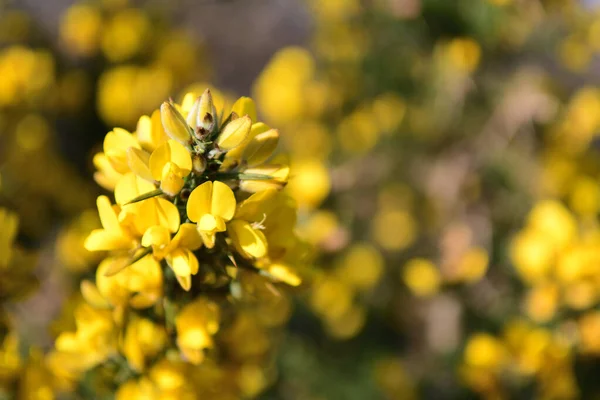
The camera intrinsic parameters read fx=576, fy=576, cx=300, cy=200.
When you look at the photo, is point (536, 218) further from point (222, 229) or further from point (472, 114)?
point (222, 229)

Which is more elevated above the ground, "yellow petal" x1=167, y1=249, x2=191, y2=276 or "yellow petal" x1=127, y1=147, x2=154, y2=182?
"yellow petal" x1=127, y1=147, x2=154, y2=182

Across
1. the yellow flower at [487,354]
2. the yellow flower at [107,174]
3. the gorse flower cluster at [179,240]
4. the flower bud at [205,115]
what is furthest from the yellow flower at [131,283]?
the yellow flower at [487,354]

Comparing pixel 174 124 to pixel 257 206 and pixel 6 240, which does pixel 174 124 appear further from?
pixel 6 240

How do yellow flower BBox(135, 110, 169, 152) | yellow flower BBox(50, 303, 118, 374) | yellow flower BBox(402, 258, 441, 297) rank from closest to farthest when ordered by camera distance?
yellow flower BBox(135, 110, 169, 152) < yellow flower BBox(50, 303, 118, 374) < yellow flower BBox(402, 258, 441, 297)

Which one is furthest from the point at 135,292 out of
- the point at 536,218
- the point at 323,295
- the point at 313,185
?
the point at 323,295

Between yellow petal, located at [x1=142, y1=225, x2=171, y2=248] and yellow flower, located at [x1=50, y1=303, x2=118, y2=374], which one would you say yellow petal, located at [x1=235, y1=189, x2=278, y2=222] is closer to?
yellow petal, located at [x1=142, y1=225, x2=171, y2=248]

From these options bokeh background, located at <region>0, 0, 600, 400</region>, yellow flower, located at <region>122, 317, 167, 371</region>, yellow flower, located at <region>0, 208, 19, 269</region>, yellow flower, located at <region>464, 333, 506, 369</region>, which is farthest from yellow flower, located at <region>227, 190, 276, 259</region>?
yellow flower, located at <region>464, 333, 506, 369</region>
